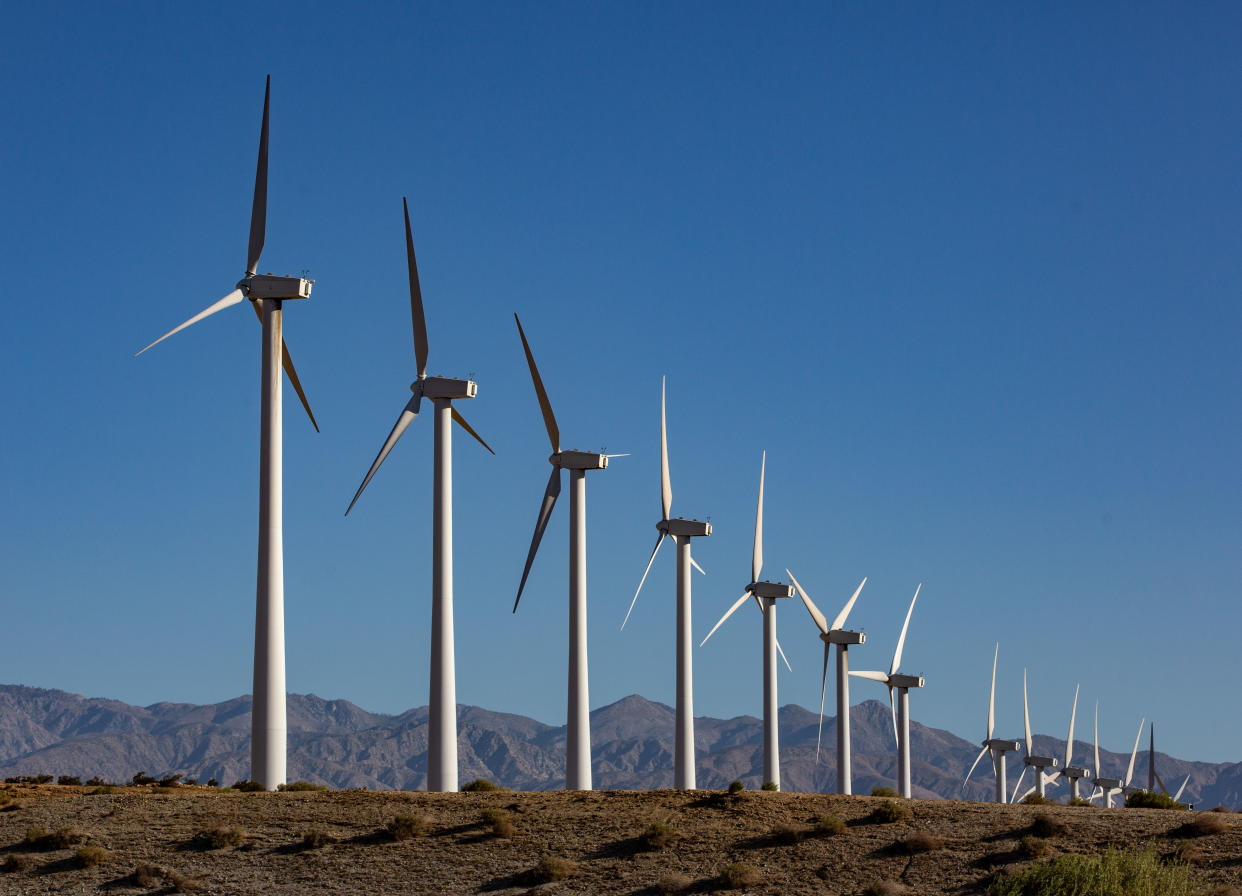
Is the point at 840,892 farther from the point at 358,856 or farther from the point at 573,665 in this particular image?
the point at 573,665

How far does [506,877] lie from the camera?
48.7 m

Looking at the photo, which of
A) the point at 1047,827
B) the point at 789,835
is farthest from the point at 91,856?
the point at 1047,827

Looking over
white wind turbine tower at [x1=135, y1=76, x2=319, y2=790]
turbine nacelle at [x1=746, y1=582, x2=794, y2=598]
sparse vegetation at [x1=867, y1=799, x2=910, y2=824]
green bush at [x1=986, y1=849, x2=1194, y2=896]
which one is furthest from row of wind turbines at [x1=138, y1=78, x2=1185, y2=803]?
green bush at [x1=986, y1=849, x2=1194, y2=896]

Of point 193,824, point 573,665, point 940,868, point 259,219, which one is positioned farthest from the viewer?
point 573,665

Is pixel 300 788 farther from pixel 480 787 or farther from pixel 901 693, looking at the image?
pixel 901 693

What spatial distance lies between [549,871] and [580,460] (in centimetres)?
3951

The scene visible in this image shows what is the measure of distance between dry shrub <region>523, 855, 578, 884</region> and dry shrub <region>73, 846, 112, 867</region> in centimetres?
1425

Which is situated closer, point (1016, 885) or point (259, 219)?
point (1016, 885)

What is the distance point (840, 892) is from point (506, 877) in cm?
1062

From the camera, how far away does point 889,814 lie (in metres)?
53.1

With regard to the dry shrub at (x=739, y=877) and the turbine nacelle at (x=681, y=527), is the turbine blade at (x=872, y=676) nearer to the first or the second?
the turbine nacelle at (x=681, y=527)

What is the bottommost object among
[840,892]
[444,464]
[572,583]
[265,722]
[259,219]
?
[840,892]

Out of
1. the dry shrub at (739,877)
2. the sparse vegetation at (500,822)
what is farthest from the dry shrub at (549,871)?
the dry shrub at (739,877)

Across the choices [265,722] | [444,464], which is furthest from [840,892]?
[444,464]
